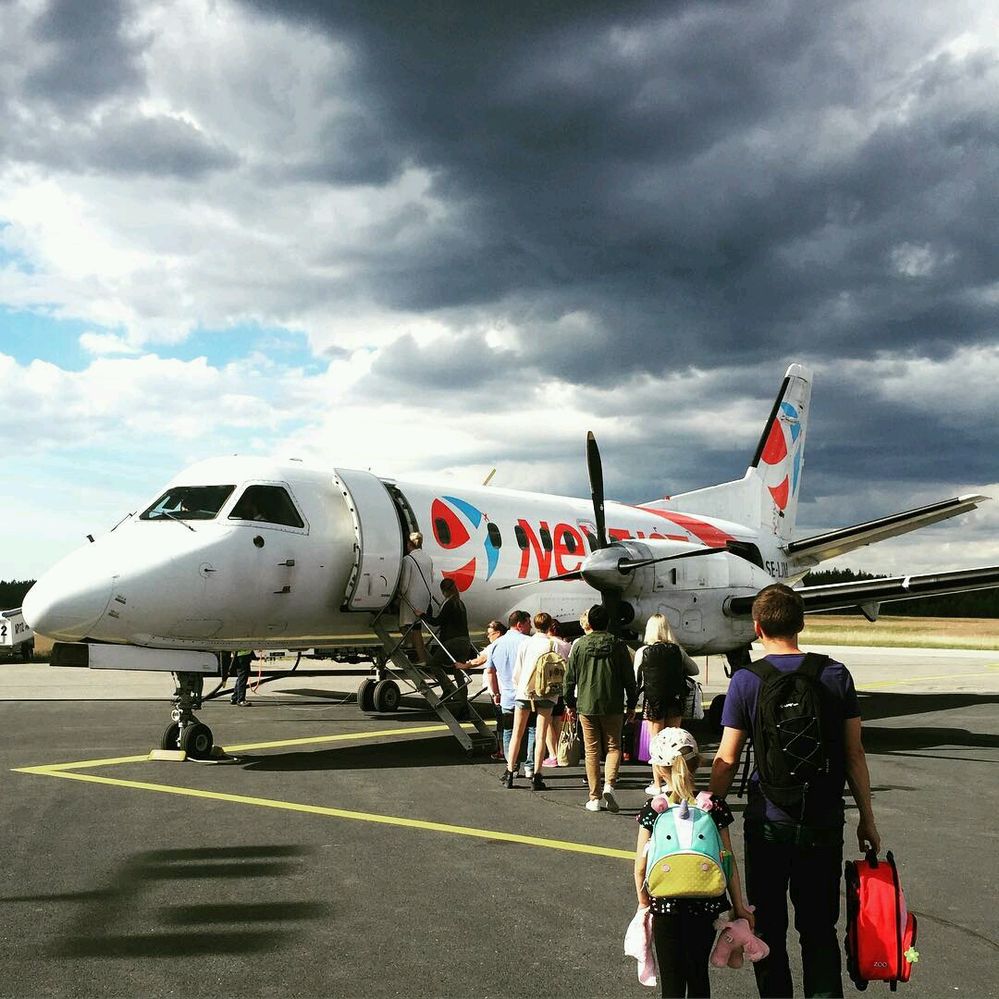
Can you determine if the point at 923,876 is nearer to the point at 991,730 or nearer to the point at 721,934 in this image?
the point at 721,934

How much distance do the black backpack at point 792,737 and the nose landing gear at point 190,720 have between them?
8.42 m

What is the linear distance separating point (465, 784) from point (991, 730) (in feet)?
31.4

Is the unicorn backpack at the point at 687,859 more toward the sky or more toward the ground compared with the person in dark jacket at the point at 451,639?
more toward the ground

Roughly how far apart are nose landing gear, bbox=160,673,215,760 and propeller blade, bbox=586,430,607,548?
573cm

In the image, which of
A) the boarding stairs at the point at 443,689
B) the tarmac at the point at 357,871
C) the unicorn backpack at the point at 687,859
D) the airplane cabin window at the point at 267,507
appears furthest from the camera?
the boarding stairs at the point at 443,689

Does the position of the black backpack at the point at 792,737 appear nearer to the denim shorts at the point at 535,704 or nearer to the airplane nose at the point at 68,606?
the denim shorts at the point at 535,704

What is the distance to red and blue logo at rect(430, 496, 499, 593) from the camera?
1427 cm

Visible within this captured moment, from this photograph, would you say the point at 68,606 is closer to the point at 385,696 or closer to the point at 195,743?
the point at 195,743

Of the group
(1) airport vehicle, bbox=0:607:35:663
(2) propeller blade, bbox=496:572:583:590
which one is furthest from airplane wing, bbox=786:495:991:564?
(1) airport vehicle, bbox=0:607:35:663

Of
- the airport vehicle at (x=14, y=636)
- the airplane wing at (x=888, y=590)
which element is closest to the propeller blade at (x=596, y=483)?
the airplane wing at (x=888, y=590)

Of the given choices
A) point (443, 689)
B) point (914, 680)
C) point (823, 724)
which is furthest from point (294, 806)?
point (914, 680)

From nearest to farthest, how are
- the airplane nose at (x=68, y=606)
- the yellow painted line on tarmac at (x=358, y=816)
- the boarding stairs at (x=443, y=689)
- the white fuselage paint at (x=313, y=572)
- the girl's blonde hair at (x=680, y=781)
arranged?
the girl's blonde hair at (x=680, y=781), the yellow painted line on tarmac at (x=358, y=816), the airplane nose at (x=68, y=606), the white fuselage paint at (x=313, y=572), the boarding stairs at (x=443, y=689)

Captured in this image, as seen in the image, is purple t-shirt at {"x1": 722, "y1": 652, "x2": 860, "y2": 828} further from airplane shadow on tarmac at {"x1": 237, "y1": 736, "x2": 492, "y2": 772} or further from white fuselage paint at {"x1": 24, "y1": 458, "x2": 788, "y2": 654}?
white fuselage paint at {"x1": 24, "y1": 458, "x2": 788, "y2": 654}

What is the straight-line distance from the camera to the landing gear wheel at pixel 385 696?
684 inches
